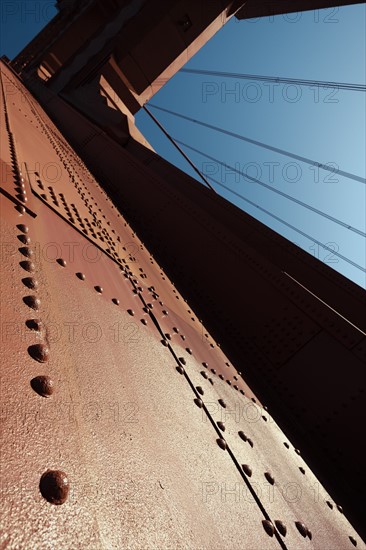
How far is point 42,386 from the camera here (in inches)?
34.8

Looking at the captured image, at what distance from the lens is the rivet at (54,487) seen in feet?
2.23

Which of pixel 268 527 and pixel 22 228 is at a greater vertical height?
pixel 22 228

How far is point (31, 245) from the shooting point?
1.37m

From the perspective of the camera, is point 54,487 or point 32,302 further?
point 32,302

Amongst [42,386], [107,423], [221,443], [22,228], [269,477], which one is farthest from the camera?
[269,477]

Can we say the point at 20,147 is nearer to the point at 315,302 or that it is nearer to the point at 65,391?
the point at 65,391

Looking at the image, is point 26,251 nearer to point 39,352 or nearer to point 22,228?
point 22,228

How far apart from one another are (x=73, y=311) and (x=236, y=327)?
3.58 m

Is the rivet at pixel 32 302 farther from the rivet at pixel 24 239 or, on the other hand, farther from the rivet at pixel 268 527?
the rivet at pixel 268 527

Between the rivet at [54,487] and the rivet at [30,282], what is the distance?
616mm

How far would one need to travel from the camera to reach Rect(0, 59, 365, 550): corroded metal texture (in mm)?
734

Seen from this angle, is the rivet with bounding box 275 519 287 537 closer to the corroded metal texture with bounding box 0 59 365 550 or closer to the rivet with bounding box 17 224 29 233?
the corroded metal texture with bounding box 0 59 365 550

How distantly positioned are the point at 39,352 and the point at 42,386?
0.11 m

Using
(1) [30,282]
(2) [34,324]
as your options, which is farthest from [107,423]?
(1) [30,282]
